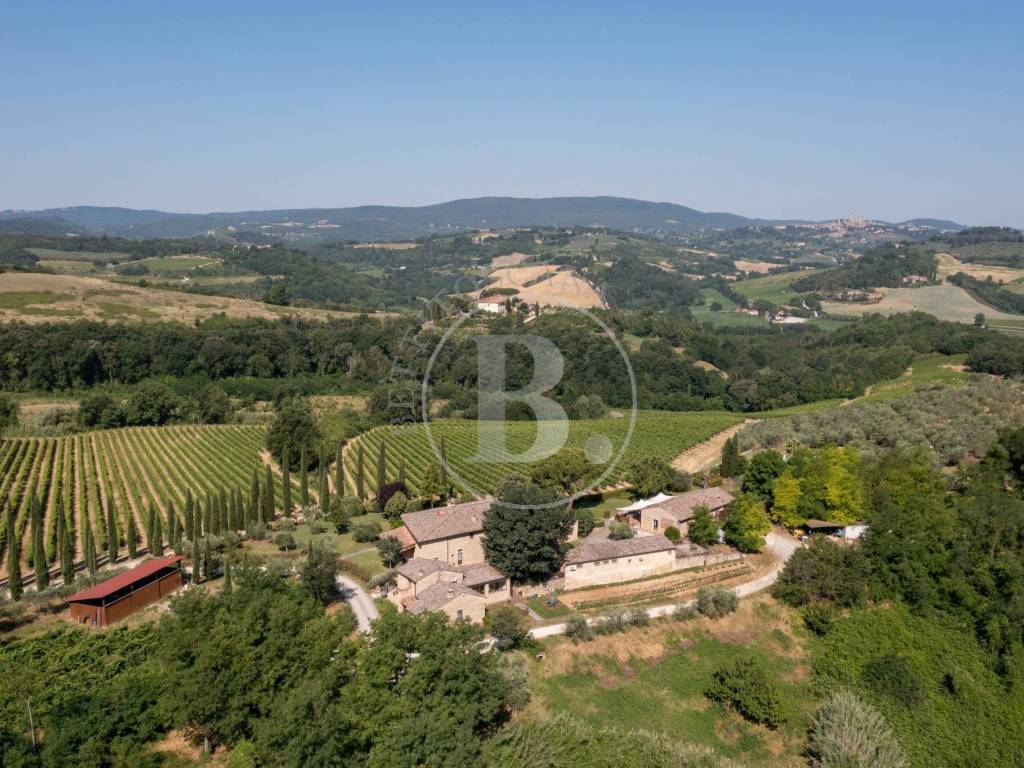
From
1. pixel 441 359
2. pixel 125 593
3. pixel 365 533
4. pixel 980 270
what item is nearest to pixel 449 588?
pixel 365 533

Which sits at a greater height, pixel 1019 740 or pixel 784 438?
pixel 784 438

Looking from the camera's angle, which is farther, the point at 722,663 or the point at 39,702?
the point at 722,663

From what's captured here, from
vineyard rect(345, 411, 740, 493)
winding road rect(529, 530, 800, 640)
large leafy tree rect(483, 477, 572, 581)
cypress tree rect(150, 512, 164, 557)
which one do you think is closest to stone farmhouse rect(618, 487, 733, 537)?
winding road rect(529, 530, 800, 640)

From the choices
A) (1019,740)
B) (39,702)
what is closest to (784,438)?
(1019,740)

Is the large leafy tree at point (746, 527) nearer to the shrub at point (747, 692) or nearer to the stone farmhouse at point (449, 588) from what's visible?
the shrub at point (747, 692)

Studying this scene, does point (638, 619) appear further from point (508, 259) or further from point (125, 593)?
point (508, 259)

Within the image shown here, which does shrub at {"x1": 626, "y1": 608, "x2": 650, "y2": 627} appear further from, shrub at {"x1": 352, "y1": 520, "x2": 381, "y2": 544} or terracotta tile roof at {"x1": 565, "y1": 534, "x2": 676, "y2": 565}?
shrub at {"x1": 352, "y1": 520, "x2": 381, "y2": 544}

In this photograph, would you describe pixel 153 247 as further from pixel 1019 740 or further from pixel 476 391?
pixel 1019 740
